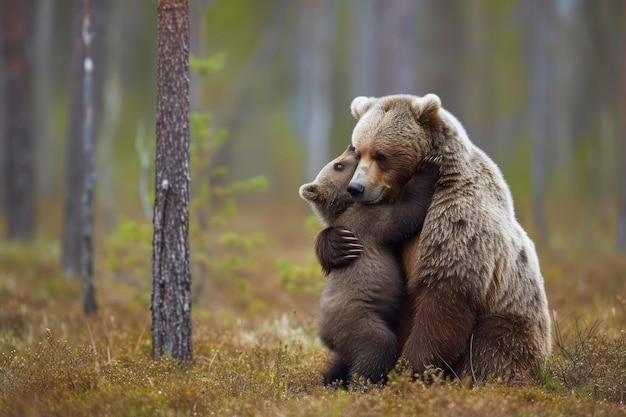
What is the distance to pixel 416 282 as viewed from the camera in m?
5.49

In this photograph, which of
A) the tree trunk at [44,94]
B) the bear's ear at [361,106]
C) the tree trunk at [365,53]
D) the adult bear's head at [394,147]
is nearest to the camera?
the adult bear's head at [394,147]

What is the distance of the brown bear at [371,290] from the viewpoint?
17.9ft

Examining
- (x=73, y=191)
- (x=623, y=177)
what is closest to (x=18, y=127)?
(x=73, y=191)

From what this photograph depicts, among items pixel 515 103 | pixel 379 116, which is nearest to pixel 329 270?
pixel 379 116

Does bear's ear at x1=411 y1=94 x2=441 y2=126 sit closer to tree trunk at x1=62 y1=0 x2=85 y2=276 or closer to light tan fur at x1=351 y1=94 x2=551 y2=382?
light tan fur at x1=351 y1=94 x2=551 y2=382

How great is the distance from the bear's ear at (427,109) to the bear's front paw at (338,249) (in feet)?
3.23

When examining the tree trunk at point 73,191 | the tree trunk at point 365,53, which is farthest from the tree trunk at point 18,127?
the tree trunk at point 365,53

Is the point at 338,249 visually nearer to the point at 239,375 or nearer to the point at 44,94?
the point at 239,375

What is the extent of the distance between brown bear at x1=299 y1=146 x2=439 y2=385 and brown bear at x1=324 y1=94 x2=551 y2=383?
9 centimetres

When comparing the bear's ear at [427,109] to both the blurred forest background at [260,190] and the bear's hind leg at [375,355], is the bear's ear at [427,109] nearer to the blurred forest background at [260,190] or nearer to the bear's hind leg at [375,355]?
the bear's hind leg at [375,355]

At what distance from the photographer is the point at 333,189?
600 cm

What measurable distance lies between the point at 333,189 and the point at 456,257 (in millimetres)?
1130

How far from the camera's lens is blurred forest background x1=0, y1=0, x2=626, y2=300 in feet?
58.9

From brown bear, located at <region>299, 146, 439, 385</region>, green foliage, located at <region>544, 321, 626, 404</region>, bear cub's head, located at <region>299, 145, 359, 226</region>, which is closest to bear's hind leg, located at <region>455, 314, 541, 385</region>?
green foliage, located at <region>544, 321, 626, 404</region>
